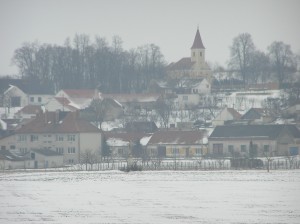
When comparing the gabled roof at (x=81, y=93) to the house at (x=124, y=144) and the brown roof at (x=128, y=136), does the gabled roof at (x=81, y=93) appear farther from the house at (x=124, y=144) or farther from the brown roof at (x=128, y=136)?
the house at (x=124, y=144)

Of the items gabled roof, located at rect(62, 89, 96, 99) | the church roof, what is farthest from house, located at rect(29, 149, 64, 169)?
the church roof

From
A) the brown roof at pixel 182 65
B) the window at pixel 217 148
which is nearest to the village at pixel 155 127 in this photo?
the window at pixel 217 148

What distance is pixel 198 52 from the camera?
7239 inches

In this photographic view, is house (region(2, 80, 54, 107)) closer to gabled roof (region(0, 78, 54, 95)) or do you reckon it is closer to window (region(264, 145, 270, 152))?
gabled roof (region(0, 78, 54, 95))

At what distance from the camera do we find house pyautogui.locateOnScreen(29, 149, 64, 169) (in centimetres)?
9562

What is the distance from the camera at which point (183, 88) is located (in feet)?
516

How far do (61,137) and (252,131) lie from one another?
1918 cm

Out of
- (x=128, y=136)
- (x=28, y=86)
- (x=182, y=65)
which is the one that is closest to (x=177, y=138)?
(x=128, y=136)

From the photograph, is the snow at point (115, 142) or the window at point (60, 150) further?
the snow at point (115, 142)

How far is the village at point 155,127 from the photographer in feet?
A: 318

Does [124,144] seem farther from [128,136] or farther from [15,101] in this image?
[15,101]

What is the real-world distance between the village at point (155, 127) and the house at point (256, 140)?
10cm

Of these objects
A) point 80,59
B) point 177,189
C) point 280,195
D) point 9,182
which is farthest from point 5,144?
point 80,59

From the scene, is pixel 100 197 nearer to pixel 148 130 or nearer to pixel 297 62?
pixel 148 130
